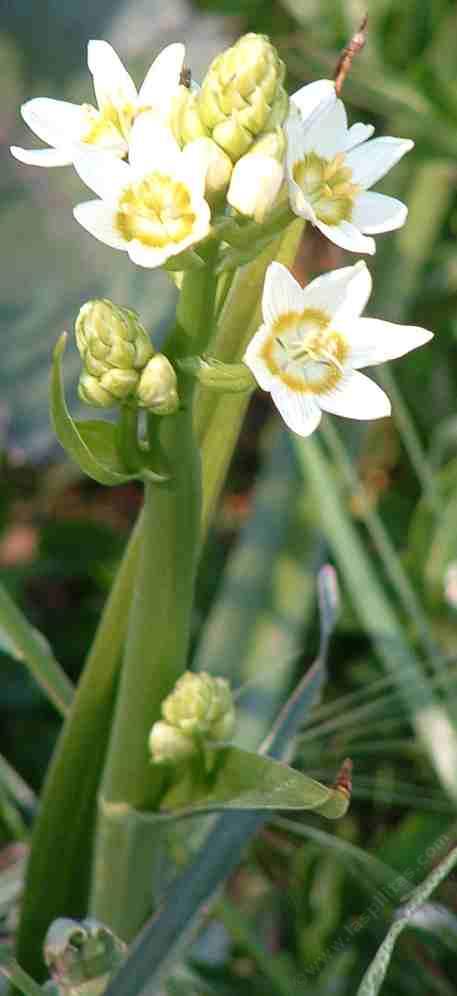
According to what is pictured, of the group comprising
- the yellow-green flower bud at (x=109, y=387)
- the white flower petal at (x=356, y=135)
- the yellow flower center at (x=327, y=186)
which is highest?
the white flower petal at (x=356, y=135)

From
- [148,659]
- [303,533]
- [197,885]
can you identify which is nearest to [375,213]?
[148,659]

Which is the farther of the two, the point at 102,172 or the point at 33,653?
the point at 33,653

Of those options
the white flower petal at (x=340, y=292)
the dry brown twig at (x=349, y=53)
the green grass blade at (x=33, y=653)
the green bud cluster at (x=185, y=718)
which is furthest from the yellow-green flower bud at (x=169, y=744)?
the dry brown twig at (x=349, y=53)

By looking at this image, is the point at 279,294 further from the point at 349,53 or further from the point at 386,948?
the point at 386,948

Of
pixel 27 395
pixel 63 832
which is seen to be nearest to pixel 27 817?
pixel 63 832

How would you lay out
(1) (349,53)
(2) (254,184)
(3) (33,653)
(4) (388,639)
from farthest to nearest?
(4) (388,639) < (3) (33,653) < (1) (349,53) < (2) (254,184)

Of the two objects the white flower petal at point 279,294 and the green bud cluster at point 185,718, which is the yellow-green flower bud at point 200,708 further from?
the white flower petal at point 279,294

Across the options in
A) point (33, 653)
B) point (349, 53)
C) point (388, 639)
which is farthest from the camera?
point (388, 639)

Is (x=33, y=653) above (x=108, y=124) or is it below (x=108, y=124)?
below
